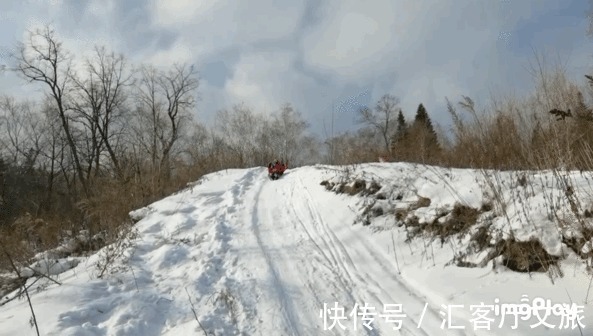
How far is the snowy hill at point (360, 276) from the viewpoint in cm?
327

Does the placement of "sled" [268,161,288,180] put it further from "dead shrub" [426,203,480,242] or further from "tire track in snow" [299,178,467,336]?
"dead shrub" [426,203,480,242]

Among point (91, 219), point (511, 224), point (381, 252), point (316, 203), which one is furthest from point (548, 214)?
point (91, 219)

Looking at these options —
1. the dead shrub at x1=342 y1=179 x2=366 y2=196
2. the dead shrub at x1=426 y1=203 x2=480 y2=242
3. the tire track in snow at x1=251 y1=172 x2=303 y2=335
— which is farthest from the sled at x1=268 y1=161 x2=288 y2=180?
Answer: the dead shrub at x1=426 y1=203 x2=480 y2=242

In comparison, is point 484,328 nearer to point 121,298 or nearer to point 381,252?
point 381,252

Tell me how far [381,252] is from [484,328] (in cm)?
222

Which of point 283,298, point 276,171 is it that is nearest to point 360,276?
point 283,298

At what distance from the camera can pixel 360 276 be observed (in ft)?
14.7

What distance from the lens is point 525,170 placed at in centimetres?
459

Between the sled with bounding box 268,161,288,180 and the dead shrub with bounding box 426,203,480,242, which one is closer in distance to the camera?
the dead shrub with bounding box 426,203,480,242

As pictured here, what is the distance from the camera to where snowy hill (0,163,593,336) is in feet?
10.7

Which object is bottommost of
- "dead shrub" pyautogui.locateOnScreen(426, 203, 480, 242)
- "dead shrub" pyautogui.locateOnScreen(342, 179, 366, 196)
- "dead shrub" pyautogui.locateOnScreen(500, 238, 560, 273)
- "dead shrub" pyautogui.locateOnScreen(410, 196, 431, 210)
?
"dead shrub" pyautogui.locateOnScreen(500, 238, 560, 273)

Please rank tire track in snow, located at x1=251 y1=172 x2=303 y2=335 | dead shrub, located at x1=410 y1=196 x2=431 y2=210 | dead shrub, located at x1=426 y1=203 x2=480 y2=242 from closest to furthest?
1. tire track in snow, located at x1=251 y1=172 x2=303 y2=335
2. dead shrub, located at x1=426 y1=203 x2=480 y2=242
3. dead shrub, located at x1=410 y1=196 x2=431 y2=210

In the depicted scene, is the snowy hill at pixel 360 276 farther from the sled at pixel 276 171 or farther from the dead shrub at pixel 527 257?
the sled at pixel 276 171

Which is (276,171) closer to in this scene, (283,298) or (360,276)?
(360,276)
